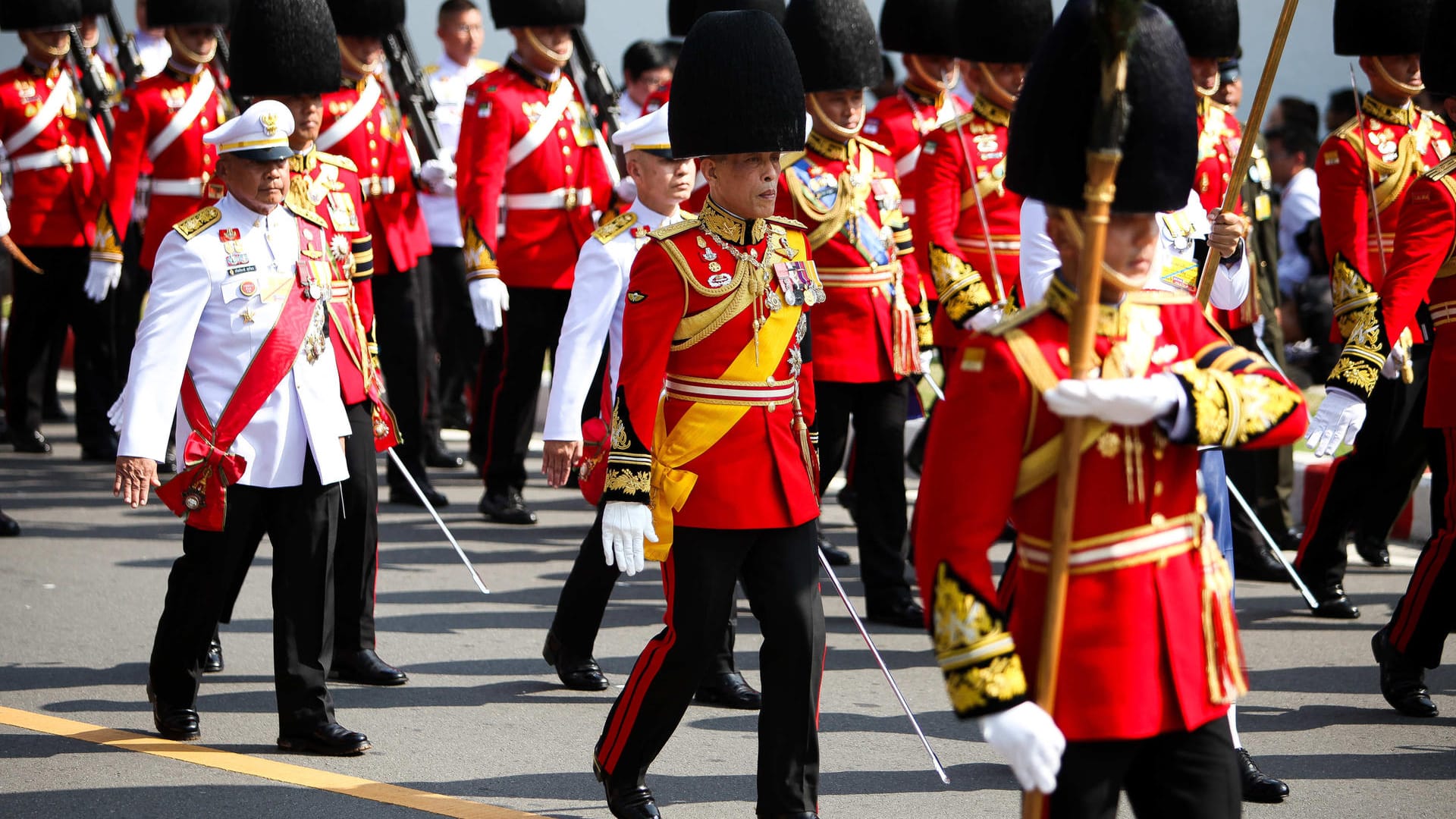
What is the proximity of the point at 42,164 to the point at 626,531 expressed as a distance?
6.93 metres

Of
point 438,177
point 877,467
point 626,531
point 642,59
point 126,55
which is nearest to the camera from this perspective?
point 626,531

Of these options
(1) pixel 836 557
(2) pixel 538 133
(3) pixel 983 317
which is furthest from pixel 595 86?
(3) pixel 983 317

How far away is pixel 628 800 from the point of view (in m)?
4.58

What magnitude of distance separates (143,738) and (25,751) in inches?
12.3

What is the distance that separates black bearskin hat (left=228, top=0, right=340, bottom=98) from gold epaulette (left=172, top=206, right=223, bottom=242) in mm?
1005

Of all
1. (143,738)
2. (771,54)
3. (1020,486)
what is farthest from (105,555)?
(1020,486)

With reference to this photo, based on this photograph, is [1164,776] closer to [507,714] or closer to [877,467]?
[507,714]

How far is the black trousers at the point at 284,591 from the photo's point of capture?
532cm

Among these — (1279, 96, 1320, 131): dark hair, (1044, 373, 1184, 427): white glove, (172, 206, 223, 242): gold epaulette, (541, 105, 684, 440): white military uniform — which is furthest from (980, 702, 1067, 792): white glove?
(1279, 96, 1320, 131): dark hair

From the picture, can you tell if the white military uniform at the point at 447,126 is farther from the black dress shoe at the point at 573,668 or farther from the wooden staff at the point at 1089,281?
the wooden staff at the point at 1089,281

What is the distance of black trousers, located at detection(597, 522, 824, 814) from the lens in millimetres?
4449

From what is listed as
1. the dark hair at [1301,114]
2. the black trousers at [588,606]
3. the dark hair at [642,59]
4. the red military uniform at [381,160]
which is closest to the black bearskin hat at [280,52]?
the black trousers at [588,606]

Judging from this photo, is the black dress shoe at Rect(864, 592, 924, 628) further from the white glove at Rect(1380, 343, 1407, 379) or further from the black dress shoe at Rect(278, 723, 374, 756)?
the black dress shoe at Rect(278, 723, 374, 756)

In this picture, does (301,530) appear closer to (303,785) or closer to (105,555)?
(303,785)
